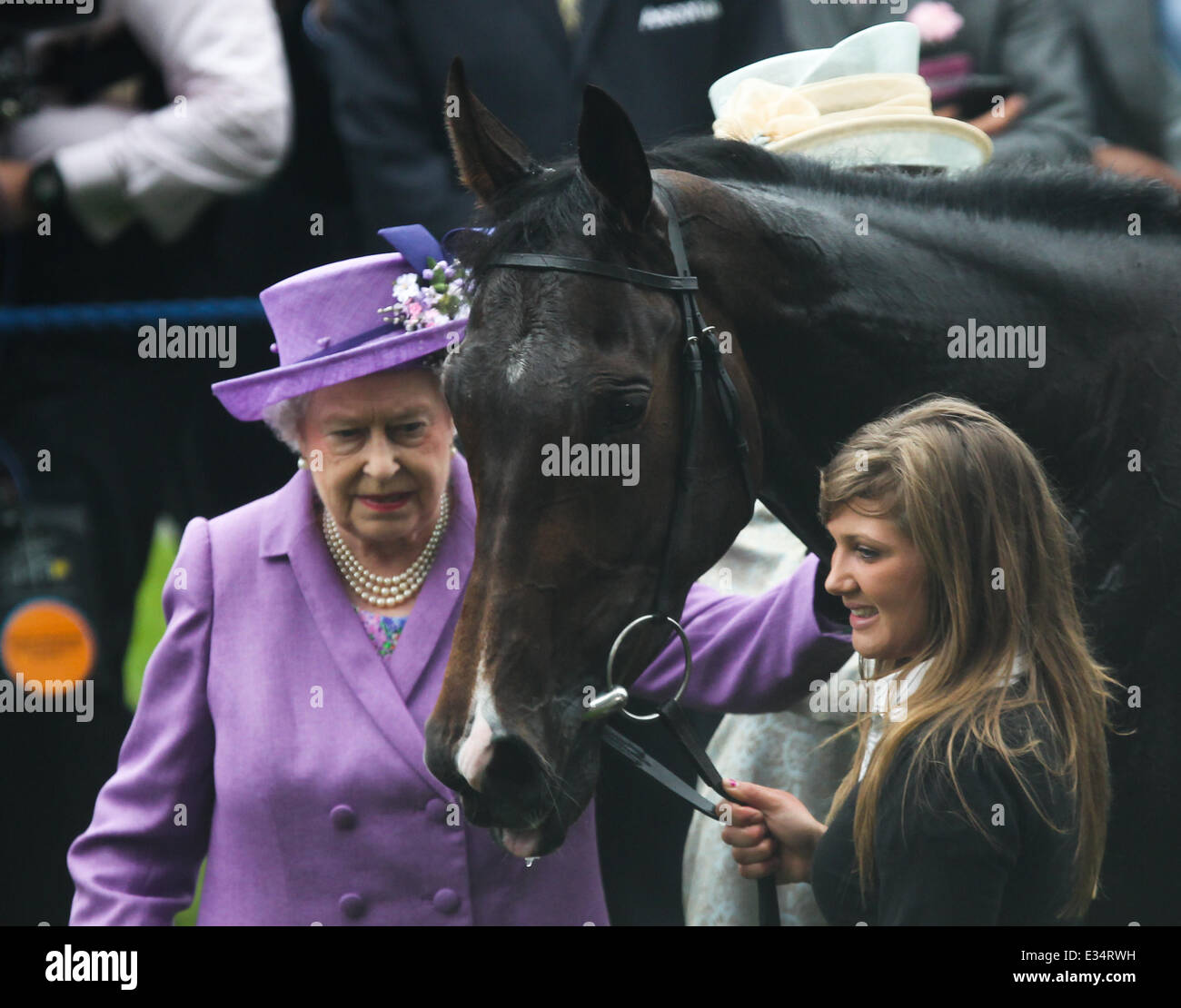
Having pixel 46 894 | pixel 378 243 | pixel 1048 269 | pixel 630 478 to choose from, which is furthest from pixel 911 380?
pixel 46 894

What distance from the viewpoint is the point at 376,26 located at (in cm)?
453

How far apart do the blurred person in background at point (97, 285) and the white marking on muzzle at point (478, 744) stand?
2.45 metres

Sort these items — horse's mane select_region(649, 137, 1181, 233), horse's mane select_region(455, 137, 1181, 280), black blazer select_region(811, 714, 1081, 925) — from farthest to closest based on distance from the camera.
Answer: horse's mane select_region(649, 137, 1181, 233) → horse's mane select_region(455, 137, 1181, 280) → black blazer select_region(811, 714, 1081, 925)

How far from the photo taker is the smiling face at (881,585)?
91.5 inches

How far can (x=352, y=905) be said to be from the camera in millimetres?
2801

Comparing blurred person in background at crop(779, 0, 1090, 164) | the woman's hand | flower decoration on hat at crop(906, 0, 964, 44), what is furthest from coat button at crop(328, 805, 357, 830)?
flower decoration on hat at crop(906, 0, 964, 44)

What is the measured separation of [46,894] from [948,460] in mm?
3214

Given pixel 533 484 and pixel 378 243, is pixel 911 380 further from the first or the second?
pixel 378 243

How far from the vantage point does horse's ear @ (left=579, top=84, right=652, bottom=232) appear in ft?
7.86

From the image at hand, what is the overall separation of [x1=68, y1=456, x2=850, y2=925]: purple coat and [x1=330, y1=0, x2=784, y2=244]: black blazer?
171 cm

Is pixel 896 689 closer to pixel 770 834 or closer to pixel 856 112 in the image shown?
pixel 770 834

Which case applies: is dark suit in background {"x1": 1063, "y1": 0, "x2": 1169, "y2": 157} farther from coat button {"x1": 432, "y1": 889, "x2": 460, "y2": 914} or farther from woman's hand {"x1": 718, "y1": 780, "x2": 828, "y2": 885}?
coat button {"x1": 432, "y1": 889, "x2": 460, "y2": 914}

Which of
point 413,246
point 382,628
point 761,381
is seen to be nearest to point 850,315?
point 761,381

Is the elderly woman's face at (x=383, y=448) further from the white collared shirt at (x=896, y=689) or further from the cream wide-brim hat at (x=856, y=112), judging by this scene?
the white collared shirt at (x=896, y=689)
